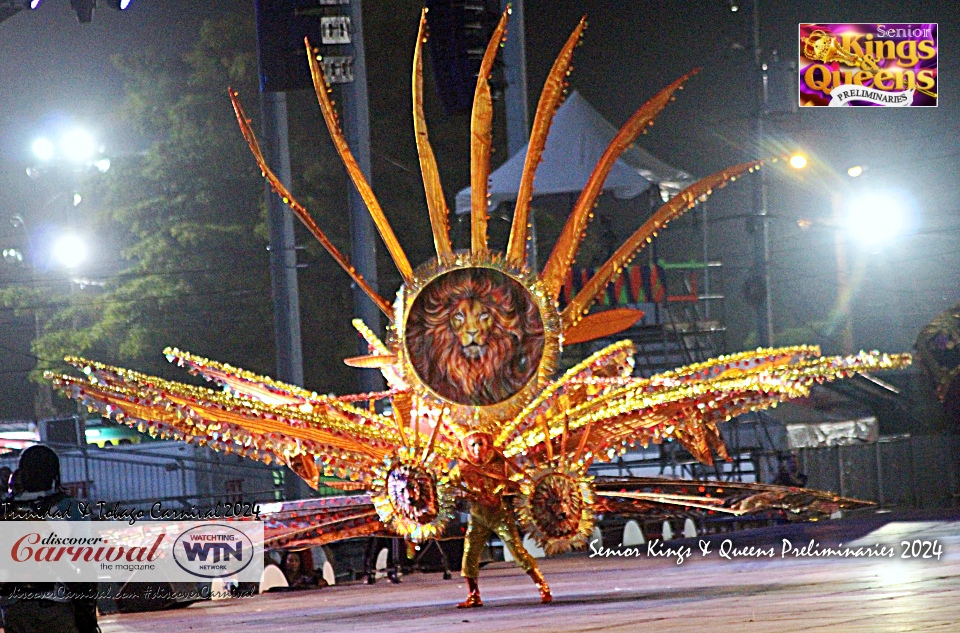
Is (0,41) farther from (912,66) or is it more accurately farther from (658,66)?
(912,66)

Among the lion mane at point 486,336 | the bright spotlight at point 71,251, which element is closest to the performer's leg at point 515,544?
the lion mane at point 486,336

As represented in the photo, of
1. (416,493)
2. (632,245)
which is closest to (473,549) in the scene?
(416,493)

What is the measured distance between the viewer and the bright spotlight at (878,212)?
26906 mm

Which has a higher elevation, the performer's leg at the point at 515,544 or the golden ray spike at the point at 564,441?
the golden ray spike at the point at 564,441

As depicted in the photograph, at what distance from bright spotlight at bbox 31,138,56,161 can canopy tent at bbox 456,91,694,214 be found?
38.6ft

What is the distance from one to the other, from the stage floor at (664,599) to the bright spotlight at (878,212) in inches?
664

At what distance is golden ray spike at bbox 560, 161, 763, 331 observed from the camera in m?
7.43

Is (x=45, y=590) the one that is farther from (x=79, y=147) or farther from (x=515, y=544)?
(x=79, y=147)

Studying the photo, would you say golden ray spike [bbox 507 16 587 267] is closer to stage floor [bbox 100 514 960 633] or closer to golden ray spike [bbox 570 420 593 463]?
golden ray spike [bbox 570 420 593 463]

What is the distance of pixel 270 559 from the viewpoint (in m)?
10.5

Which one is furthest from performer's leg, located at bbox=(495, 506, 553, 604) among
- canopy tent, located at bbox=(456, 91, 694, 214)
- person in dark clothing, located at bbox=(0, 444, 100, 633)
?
canopy tent, located at bbox=(456, 91, 694, 214)

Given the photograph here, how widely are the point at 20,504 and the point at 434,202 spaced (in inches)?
107

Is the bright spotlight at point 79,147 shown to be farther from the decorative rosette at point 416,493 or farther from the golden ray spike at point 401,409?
the decorative rosette at point 416,493

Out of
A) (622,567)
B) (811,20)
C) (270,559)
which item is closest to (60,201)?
(811,20)
